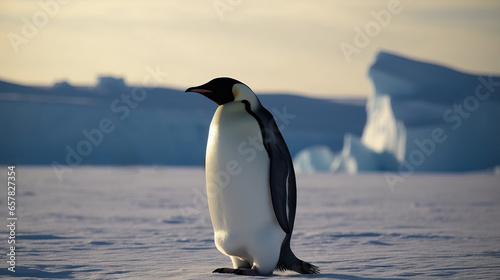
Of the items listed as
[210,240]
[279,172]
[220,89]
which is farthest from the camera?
[210,240]

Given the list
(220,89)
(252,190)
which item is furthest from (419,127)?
(252,190)

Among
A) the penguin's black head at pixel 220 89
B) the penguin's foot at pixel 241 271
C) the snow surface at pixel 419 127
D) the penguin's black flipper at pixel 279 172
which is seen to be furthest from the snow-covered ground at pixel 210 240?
the snow surface at pixel 419 127

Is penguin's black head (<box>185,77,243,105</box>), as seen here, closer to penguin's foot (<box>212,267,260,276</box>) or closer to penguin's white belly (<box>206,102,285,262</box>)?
penguin's white belly (<box>206,102,285,262</box>)

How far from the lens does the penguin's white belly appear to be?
3004 millimetres

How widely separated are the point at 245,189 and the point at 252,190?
4cm

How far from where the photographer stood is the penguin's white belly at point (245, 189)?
3004 mm

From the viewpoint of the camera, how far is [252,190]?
3004mm

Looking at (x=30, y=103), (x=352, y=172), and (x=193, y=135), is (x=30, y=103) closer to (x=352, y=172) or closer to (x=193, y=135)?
(x=193, y=135)

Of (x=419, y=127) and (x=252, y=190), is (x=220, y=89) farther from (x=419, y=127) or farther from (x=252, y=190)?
(x=419, y=127)

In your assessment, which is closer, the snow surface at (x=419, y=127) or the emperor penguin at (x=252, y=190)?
the emperor penguin at (x=252, y=190)

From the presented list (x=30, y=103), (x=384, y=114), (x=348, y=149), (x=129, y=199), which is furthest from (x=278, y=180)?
(x=30, y=103)

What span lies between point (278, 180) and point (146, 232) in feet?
8.25

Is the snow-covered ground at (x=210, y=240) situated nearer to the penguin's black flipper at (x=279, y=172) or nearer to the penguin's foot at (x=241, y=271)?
the penguin's foot at (x=241, y=271)

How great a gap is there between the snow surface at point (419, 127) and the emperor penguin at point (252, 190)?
18.9 m
